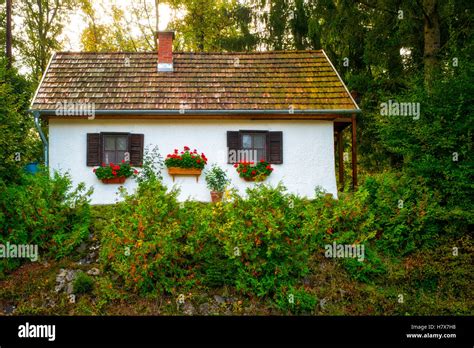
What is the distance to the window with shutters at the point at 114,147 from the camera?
40.8 ft

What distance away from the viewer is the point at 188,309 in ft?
22.1

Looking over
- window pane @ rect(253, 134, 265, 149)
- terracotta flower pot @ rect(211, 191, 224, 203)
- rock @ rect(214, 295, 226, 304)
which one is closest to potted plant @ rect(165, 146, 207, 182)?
terracotta flower pot @ rect(211, 191, 224, 203)

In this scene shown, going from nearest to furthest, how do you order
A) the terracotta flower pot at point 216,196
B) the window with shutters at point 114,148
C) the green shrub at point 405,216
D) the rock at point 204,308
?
the rock at point 204,308, the green shrub at point 405,216, the terracotta flower pot at point 216,196, the window with shutters at point 114,148

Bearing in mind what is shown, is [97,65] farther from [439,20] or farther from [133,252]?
[439,20]

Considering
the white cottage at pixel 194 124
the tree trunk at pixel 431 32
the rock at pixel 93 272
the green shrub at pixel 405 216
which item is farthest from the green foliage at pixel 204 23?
the rock at pixel 93 272

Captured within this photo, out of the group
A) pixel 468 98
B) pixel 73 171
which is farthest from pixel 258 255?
pixel 73 171

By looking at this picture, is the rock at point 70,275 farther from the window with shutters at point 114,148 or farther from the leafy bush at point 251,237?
the window with shutters at point 114,148

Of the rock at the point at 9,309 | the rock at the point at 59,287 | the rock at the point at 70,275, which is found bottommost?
the rock at the point at 9,309

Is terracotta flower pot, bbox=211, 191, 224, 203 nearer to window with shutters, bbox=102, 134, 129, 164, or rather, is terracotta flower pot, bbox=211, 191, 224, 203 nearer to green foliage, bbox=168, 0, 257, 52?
window with shutters, bbox=102, 134, 129, 164

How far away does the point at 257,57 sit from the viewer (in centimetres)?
1488

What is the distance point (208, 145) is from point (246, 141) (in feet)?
3.69

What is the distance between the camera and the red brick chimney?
558 inches

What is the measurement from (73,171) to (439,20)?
1201 centimetres

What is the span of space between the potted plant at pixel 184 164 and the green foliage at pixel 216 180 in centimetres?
35
